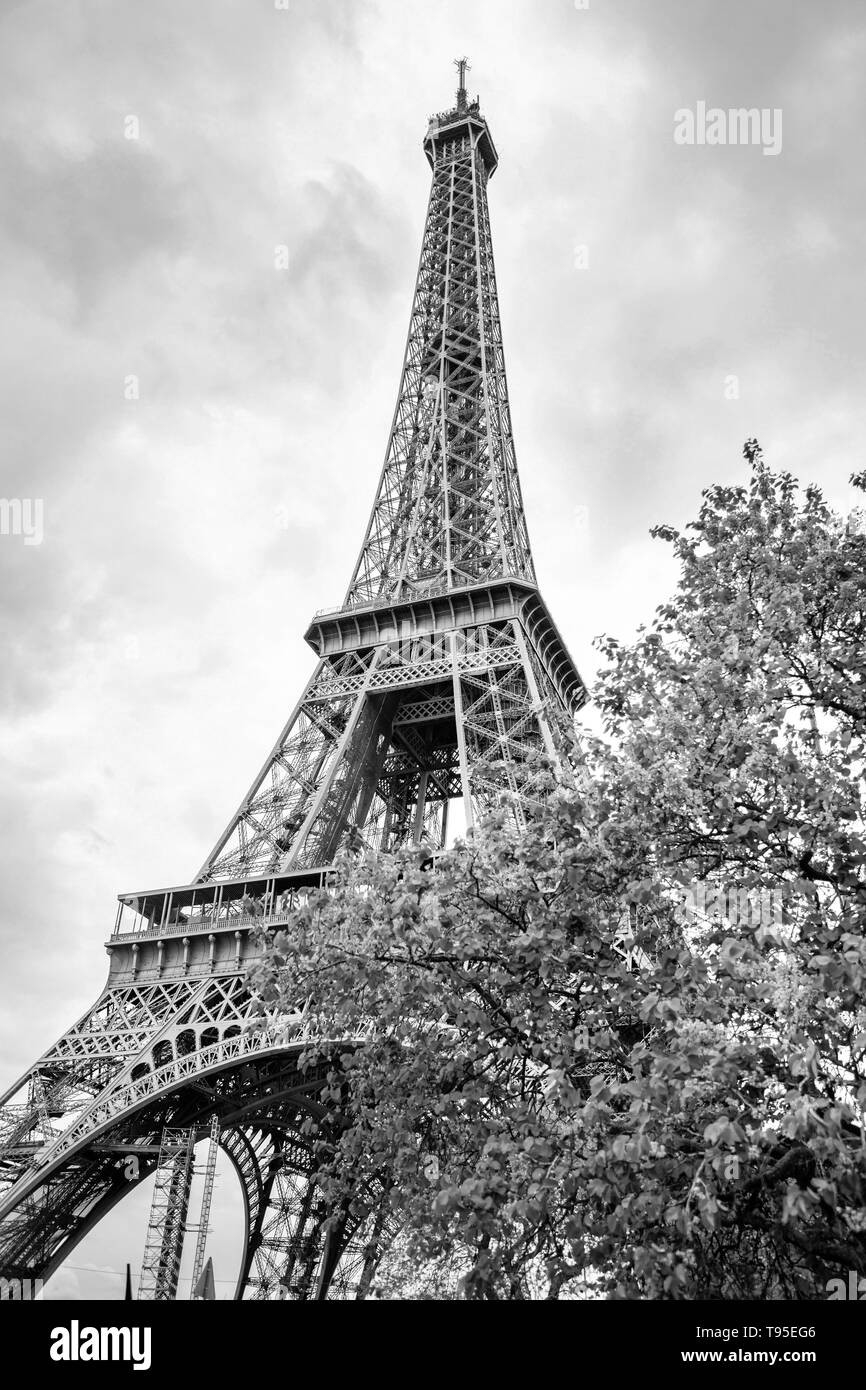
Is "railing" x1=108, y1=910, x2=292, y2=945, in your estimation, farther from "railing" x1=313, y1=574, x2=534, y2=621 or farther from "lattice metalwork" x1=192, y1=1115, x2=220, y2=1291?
"railing" x1=313, y1=574, x2=534, y2=621

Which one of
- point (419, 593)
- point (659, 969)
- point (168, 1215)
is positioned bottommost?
point (168, 1215)

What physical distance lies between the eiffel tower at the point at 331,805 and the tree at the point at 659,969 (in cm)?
596

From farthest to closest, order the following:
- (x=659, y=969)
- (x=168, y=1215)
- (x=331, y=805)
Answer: (x=331, y=805)
(x=168, y=1215)
(x=659, y=969)

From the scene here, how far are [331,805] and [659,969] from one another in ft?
83.1

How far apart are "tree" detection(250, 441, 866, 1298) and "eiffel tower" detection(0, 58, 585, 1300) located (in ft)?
19.5

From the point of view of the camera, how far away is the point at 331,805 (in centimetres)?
3503

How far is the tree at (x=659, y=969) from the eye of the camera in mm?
8898

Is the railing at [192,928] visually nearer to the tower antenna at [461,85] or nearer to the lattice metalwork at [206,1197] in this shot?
the lattice metalwork at [206,1197]

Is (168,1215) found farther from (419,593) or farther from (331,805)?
(419,593)

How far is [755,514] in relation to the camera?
Answer: 1279cm

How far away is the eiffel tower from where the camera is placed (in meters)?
27.8

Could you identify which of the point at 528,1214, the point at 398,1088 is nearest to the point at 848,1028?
the point at 528,1214

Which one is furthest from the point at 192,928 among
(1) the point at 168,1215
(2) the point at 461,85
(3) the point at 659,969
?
(2) the point at 461,85

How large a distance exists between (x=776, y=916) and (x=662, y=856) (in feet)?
5.35
